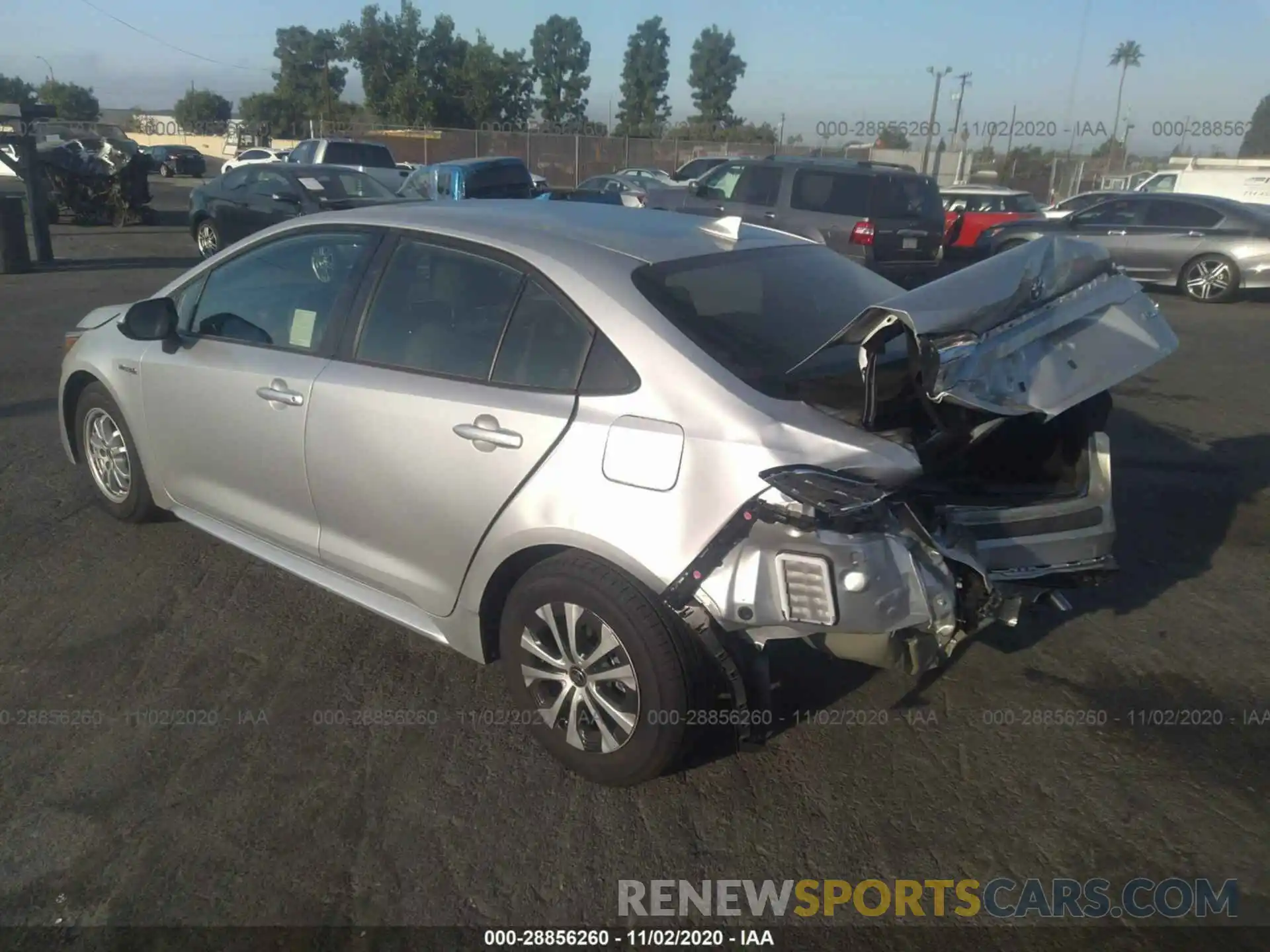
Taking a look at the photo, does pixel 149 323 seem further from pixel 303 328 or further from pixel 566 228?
pixel 566 228

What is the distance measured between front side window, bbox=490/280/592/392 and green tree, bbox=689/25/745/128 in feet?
245

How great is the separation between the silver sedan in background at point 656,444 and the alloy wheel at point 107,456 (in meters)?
1.06

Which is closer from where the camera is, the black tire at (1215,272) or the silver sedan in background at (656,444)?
the silver sedan in background at (656,444)

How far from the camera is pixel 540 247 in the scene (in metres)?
3.37

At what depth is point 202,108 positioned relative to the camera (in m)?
81.2

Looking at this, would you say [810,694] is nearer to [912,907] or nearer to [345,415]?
[912,907]

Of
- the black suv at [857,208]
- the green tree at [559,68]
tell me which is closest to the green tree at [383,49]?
the green tree at [559,68]

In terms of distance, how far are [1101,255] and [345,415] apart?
9.18ft

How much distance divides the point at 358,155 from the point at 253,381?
20.7 meters

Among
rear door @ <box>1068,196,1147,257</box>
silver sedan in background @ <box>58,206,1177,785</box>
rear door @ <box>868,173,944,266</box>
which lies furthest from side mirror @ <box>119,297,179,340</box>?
rear door @ <box>1068,196,1147,257</box>

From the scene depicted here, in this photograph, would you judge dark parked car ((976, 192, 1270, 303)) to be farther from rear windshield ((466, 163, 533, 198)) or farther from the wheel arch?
the wheel arch

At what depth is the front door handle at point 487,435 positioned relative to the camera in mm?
3129

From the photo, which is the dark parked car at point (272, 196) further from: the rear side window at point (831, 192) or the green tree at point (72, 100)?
the green tree at point (72, 100)

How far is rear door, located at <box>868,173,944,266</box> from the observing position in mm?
12602
